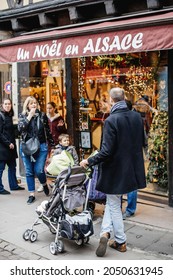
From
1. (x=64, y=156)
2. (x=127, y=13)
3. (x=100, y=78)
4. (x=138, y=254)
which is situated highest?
(x=127, y=13)

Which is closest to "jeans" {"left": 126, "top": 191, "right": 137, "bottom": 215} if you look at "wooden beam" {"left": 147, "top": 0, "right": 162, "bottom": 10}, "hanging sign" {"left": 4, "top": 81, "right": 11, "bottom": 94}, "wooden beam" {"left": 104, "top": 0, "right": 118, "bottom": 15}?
"wooden beam" {"left": 147, "top": 0, "right": 162, "bottom": 10}

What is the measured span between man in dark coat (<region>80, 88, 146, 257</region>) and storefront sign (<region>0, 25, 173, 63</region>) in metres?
0.97

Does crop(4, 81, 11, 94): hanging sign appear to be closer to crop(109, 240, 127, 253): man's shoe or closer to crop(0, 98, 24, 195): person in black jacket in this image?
crop(0, 98, 24, 195): person in black jacket

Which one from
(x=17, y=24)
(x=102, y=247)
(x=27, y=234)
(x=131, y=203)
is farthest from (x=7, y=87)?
(x=102, y=247)

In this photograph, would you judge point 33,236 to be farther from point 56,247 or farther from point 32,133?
point 32,133

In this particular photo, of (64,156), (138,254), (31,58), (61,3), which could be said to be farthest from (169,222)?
(61,3)

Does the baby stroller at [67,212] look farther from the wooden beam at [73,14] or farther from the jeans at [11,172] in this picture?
the wooden beam at [73,14]

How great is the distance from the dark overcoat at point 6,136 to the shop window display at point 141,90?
1.51 m

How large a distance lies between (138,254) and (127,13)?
14.1 ft

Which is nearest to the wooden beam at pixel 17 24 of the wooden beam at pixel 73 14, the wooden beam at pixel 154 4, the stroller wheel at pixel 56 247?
the wooden beam at pixel 73 14

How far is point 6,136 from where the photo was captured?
813 centimetres

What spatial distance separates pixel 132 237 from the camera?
5867mm

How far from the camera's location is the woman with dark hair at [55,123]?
895 cm

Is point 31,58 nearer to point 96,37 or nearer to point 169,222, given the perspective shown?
point 96,37
